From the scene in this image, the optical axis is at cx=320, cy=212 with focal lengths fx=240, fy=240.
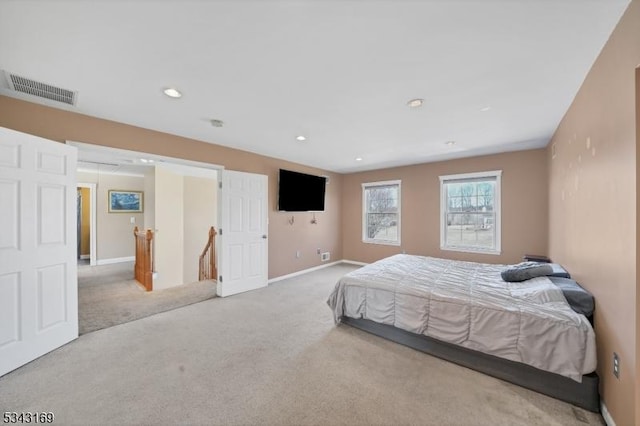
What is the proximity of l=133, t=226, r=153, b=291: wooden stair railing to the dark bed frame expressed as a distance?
410cm

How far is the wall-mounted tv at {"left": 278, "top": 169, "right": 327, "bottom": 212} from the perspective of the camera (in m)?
4.86

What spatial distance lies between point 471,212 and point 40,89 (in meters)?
6.20

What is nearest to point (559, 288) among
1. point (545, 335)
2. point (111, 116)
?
point (545, 335)

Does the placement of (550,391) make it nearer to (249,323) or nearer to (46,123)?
(249,323)

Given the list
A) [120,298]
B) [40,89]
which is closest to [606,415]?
[40,89]

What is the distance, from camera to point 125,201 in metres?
6.86

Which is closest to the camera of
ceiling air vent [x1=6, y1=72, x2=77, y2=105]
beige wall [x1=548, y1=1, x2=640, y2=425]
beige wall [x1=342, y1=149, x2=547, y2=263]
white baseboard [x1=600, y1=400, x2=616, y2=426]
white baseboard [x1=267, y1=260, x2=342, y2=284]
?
beige wall [x1=548, y1=1, x2=640, y2=425]

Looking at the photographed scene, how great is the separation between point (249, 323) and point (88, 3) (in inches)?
120

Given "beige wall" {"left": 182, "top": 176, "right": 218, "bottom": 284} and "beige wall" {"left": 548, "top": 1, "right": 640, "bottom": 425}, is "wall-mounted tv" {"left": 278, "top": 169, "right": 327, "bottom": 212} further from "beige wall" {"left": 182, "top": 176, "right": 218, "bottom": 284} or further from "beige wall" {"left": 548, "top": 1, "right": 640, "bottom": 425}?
"beige wall" {"left": 548, "top": 1, "right": 640, "bottom": 425}

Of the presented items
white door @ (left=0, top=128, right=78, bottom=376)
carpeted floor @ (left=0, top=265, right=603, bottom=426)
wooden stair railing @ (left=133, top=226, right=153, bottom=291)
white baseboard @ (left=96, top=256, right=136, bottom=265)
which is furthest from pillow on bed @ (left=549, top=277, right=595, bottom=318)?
white baseboard @ (left=96, top=256, right=136, bottom=265)

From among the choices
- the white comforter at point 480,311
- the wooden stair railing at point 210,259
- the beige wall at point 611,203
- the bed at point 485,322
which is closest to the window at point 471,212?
the white comforter at point 480,311

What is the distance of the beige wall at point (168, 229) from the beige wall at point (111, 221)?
2423 mm

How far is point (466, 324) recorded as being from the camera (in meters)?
2.15

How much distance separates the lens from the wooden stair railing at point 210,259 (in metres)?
5.23
